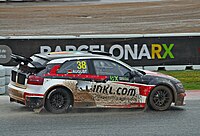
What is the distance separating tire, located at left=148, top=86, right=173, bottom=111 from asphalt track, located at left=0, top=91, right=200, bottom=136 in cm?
18

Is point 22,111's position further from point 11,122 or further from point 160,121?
point 160,121

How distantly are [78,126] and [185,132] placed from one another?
2274mm

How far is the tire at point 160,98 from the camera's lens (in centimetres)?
1486

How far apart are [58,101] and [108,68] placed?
1.50m

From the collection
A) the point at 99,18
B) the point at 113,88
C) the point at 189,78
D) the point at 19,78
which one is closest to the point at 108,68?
the point at 113,88

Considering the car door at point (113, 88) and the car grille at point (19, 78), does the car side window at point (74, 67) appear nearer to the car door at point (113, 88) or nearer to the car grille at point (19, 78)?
the car door at point (113, 88)

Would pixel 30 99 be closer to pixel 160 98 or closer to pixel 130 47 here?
pixel 160 98

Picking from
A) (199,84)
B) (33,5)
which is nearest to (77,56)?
(199,84)

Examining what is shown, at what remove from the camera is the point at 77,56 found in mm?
14805

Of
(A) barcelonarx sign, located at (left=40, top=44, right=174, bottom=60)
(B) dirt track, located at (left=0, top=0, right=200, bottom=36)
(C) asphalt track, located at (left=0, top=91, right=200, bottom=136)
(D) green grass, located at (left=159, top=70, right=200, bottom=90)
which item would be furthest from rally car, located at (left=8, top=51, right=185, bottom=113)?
(B) dirt track, located at (left=0, top=0, right=200, bottom=36)

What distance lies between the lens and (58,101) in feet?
46.9

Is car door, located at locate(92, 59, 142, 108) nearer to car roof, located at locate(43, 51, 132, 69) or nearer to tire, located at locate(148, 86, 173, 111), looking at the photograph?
car roof, located at locate(43, 51, 132, 69)

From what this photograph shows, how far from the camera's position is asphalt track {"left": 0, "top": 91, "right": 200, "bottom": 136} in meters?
12.3

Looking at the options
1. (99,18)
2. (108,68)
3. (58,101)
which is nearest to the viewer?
(58,101)
